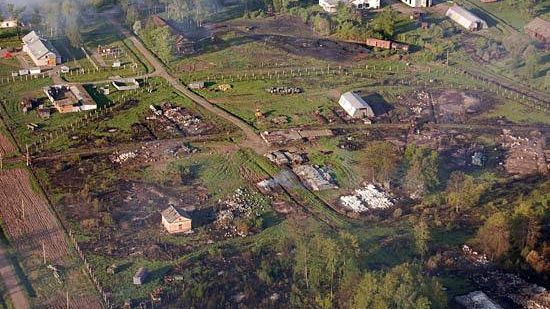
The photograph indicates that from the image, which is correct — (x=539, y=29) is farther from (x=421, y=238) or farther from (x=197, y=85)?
(x=421, y=238)

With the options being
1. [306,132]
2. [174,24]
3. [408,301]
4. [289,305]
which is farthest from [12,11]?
[408,301]

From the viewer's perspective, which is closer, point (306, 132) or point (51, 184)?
point (51, 184)

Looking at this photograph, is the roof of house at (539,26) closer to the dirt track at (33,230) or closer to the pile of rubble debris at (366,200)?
the pile of rubble debris at (366,200)

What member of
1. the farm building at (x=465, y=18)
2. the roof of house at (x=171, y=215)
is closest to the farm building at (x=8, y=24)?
the roof of house at (x=171, y=215)

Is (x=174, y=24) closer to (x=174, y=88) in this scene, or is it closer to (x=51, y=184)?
(x=174, y=88)

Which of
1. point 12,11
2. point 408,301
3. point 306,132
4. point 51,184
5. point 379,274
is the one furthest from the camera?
point 12,11

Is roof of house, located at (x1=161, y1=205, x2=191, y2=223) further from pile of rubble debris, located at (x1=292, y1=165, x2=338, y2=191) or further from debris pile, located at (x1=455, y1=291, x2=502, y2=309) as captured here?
debris pile, located at (x1=455, y1=291, x2=502, y2=309)
